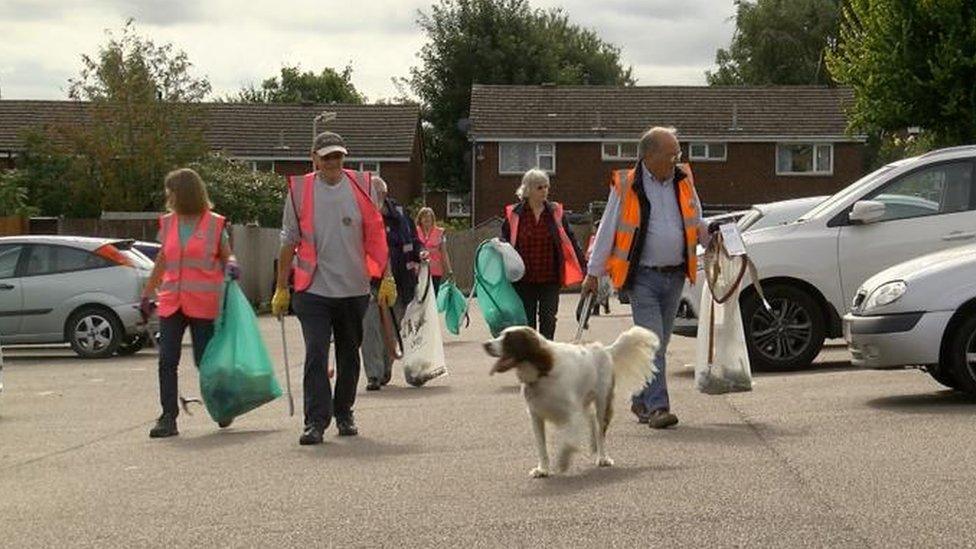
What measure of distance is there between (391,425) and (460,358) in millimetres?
7415

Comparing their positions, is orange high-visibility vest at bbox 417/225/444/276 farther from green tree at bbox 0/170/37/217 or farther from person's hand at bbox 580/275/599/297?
green tree at bbox 0/170/37/217

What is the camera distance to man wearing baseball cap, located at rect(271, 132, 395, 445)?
11391 mm

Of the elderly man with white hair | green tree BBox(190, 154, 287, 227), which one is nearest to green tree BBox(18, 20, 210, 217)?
green tree BBox(190, 154, 287, 227)

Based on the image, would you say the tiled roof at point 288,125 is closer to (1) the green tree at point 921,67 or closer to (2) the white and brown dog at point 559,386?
(1) the green tree at point 921,67

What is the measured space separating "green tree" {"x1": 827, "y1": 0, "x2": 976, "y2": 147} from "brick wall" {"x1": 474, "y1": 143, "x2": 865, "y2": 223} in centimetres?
2957

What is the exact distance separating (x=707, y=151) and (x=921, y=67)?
1234 inches

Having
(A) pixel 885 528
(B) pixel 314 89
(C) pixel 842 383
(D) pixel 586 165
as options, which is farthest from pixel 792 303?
(B) pixel 314 89

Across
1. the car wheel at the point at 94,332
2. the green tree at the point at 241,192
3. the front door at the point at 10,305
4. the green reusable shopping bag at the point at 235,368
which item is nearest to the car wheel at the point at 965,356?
the green reusable shopping bag at the point at 235,368

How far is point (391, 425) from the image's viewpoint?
12.4m

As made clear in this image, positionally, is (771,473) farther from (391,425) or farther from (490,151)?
(490,151)

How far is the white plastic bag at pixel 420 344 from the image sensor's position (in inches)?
611

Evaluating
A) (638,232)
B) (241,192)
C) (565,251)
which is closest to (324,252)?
(638,232)

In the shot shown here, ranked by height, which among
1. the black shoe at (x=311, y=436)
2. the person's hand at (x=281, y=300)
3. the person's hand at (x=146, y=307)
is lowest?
the black shoe at (x=311, y=436)

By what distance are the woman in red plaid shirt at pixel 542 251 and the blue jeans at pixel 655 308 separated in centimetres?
274
